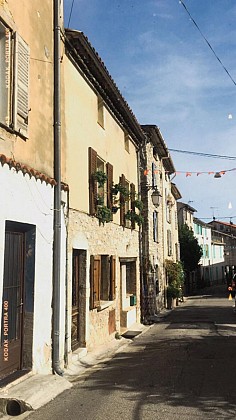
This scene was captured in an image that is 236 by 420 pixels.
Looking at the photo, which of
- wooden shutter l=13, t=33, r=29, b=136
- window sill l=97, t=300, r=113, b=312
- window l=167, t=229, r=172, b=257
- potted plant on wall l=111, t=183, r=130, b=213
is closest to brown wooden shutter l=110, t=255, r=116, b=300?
window sill l=97, t=300, r=113, b=312

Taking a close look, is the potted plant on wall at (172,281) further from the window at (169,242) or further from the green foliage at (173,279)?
the window at (169,242)

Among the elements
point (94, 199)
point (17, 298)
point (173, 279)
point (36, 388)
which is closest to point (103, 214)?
point (94, 199)

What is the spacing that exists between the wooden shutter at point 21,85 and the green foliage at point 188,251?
33.6 meters

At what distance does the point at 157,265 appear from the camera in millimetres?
20641

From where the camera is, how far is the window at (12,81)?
6500mm

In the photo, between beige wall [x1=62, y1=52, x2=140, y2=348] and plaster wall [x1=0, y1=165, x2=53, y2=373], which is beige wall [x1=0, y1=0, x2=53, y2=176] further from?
beige wall [x1=62, y1=52, x2=140, y2=348]

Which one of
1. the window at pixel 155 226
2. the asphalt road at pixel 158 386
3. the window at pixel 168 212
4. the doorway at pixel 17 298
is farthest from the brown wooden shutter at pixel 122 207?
the window at pixel 168 212

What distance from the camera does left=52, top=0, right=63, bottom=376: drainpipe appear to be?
24.4 ft

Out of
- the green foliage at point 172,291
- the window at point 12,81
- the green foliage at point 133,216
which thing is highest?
the window at point 12,81

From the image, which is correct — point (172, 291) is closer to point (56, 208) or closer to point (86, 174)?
point (86, 174)

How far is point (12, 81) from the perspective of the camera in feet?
21.8

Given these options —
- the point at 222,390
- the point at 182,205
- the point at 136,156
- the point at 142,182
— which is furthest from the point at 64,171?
the point at 182,205

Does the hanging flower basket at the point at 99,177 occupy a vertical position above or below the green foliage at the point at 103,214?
above

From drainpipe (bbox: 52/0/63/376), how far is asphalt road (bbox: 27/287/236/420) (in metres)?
0.78
